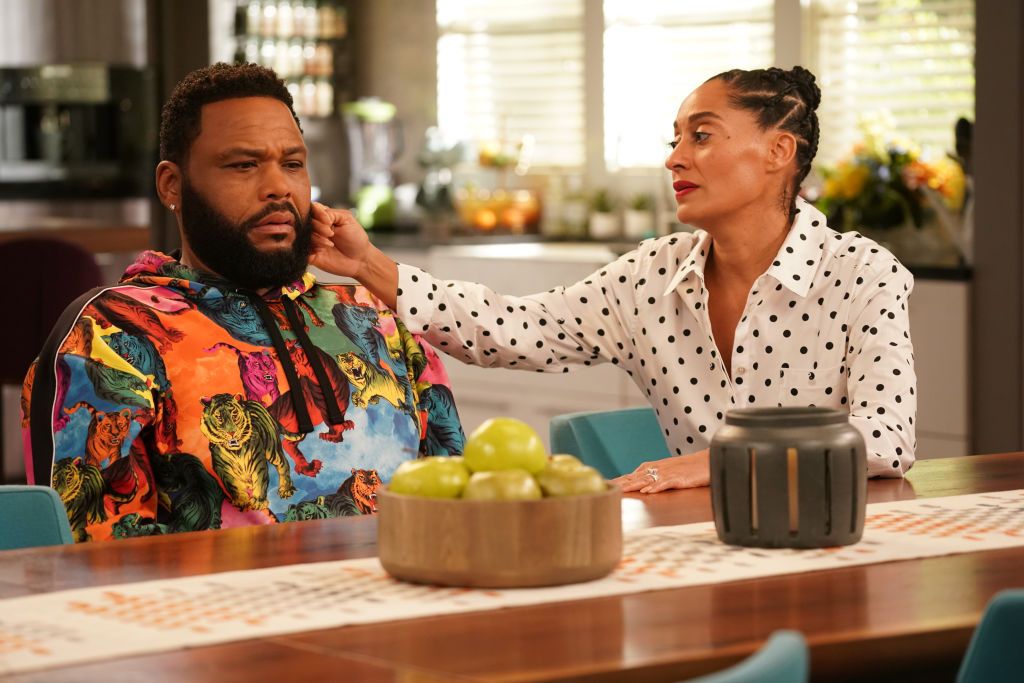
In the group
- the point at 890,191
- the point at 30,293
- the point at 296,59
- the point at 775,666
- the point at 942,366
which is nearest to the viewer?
the point at 775,666

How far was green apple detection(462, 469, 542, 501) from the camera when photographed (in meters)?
1.48

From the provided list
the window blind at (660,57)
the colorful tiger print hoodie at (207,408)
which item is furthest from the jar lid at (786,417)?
the window blind at (660,57)

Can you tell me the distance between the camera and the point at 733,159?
2.57m

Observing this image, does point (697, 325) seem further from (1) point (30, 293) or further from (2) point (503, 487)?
(1) point (30, 293)

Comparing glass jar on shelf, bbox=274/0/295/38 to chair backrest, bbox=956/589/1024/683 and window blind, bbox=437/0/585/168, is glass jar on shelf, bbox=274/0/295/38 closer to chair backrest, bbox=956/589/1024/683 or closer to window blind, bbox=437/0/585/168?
window blind, bbox=437/0/585/168

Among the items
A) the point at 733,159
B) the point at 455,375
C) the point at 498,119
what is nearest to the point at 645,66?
the point at 498,119

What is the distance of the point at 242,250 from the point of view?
242 cm

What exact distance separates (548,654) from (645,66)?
17.6 ft

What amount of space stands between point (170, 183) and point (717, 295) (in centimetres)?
89

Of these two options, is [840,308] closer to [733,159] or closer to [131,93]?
[733,159]

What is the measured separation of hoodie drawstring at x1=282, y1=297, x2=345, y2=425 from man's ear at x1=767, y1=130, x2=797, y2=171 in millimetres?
799

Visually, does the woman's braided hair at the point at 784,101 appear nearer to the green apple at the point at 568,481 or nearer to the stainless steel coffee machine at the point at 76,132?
the green apple at the point at 568,481

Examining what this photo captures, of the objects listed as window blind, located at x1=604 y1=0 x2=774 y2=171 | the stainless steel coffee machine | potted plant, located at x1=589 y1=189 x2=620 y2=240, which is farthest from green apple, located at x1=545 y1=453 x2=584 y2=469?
the stainless steel coffee machine

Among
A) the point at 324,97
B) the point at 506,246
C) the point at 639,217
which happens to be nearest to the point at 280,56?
the point at 324,97
